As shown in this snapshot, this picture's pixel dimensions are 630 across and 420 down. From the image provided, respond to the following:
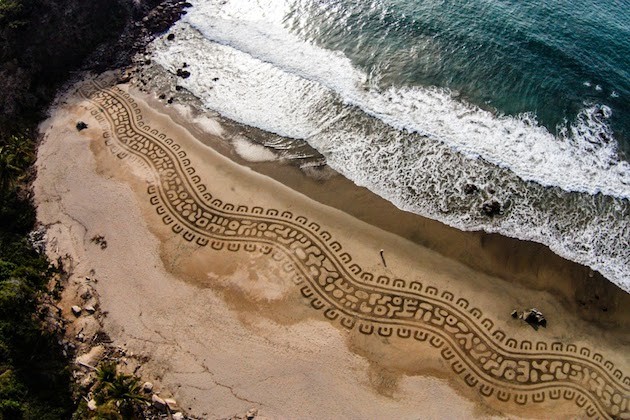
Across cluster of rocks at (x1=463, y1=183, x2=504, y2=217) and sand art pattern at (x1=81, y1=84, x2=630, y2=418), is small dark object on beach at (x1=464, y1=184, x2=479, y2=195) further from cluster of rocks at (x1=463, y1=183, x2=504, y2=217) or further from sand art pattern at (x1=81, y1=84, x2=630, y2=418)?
sand art pattern at (x1=81, y1=84, x2=630, y2=418)

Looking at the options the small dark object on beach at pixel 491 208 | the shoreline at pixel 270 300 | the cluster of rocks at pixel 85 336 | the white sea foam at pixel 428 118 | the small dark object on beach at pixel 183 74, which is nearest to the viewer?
the cluster of rocks at pixel 85 336

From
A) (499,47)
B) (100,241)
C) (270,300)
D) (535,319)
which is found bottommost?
(100,241)

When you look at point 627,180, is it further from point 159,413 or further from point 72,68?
point 72,68

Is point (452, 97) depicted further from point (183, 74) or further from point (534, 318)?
point (183, 74)

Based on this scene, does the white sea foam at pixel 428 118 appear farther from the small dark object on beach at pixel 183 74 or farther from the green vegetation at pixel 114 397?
the green vegetation at pixel 114 397

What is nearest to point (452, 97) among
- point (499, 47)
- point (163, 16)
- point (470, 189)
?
point (499, 47)

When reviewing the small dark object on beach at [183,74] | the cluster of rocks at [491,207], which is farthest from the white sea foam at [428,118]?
the cluster of rocks at [491,207]
